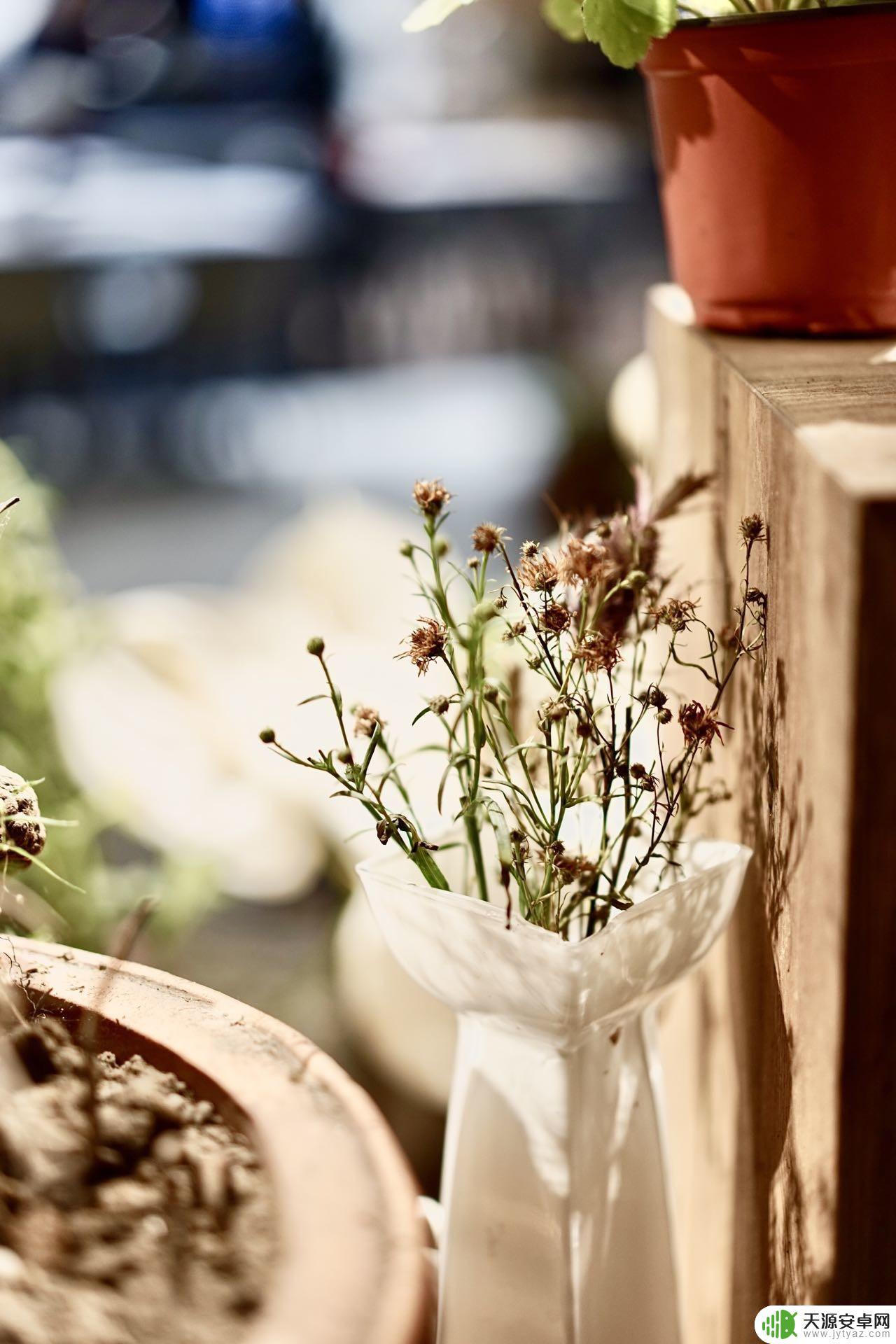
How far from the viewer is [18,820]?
0.48 meters

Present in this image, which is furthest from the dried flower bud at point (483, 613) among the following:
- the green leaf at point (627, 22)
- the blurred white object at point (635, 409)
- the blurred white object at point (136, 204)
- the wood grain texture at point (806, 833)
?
the blurred white object at point (136, 204)

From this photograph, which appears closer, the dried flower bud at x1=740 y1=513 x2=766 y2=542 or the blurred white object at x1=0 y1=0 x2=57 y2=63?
the dried flower bud at x1=740 y1=513 x2=766 y2=542

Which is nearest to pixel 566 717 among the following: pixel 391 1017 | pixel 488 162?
pixel 391 1017

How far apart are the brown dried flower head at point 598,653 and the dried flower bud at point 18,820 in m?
0.22

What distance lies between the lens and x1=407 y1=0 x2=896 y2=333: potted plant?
0.55 meters

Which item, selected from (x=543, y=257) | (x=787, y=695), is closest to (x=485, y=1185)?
(x=787, y=695)

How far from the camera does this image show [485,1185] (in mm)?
555

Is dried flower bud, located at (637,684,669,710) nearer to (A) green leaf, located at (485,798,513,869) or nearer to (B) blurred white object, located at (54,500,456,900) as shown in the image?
(A) green leaf, located at (485,798,513,869)

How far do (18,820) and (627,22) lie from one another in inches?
→ 16.3

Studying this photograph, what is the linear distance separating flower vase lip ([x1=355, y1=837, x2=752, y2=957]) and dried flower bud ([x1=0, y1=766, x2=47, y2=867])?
13 centimetres

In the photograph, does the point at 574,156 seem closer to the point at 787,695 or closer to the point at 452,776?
the point at 452,776

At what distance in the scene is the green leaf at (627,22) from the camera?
1.75ft

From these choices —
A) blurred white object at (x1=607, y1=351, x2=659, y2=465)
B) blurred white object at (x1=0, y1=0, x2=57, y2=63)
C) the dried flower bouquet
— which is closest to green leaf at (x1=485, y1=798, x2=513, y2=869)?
the dried flower bouquet

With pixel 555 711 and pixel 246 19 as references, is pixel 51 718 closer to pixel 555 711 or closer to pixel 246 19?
pixel 555 711
